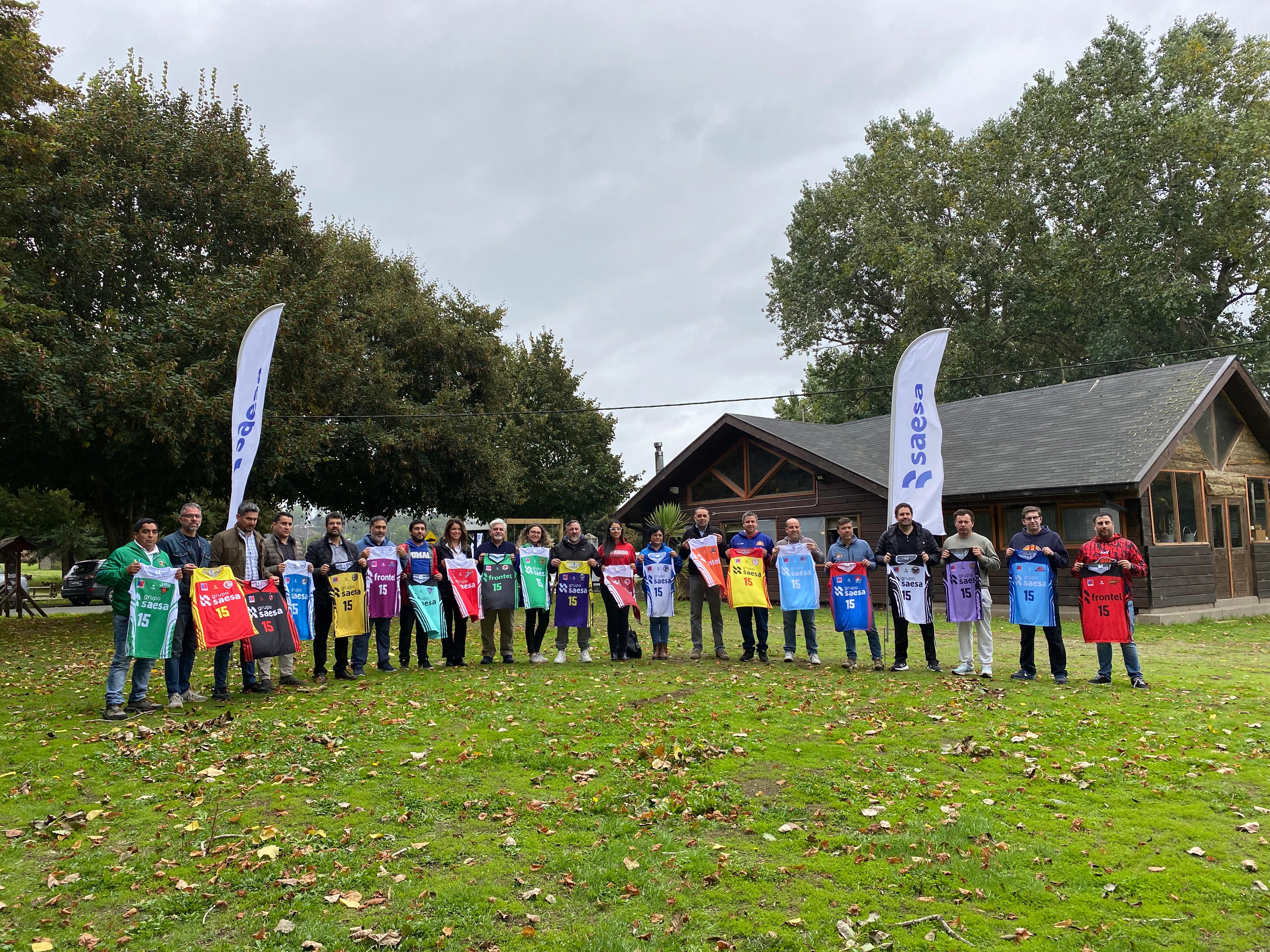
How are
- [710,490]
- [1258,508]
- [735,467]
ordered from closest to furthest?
[1258,508]
[735,467]
[710,490]

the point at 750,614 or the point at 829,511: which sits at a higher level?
the point at 829,511

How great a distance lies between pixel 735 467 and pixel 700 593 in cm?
1463

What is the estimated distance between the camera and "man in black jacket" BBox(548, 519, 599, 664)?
12.0m

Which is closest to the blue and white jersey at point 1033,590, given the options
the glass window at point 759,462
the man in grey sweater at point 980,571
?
the man in grey sweater at point 980,571

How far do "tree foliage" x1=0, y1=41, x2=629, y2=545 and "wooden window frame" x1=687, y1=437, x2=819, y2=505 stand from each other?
25.5 feet

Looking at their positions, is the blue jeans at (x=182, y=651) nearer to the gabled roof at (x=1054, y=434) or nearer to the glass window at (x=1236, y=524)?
the gabled roof at (x=1054, y=434)

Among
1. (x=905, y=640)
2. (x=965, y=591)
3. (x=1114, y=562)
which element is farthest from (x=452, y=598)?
(x=1114, y=562)

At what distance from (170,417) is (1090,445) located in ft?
67.4

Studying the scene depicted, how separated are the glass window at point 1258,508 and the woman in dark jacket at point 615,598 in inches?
Answer: 736

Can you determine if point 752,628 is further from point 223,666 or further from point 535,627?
point 223,666

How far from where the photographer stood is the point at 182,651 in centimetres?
883

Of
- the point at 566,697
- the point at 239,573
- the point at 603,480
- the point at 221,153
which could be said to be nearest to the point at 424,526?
the point at 239,573

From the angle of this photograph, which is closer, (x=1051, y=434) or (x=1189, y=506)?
(x=1189, y=506)

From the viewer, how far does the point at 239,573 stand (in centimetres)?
935
